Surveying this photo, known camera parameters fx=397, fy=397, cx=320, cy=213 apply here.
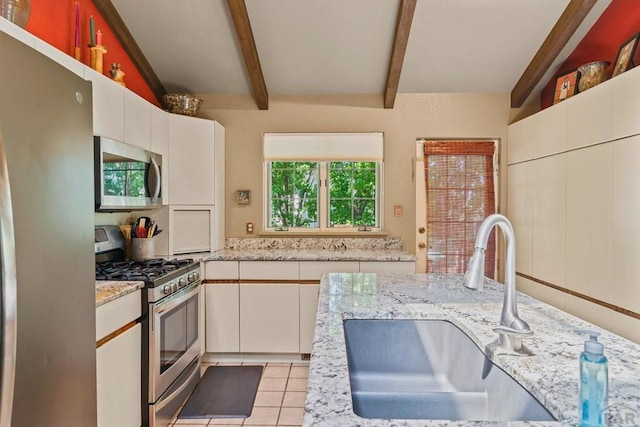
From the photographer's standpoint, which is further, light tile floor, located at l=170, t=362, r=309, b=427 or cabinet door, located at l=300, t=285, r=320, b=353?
cabinet door, located at l=300, t=285, r=320, b=353

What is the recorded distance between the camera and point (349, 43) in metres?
3.23

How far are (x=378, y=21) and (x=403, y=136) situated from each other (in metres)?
1.15

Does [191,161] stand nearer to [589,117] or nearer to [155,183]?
[155,183]

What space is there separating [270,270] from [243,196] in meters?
0.92

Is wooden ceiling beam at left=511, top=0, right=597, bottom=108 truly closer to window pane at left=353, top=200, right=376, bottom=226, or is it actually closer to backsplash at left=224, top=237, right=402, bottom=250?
window pane at left=353, top=200, right=376, bottom=226

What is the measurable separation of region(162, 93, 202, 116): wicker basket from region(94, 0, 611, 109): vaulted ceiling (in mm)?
233

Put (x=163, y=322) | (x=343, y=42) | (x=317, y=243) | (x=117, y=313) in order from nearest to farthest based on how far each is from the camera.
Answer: (x=117, y=313) → (x=163, y=322) → (x=343, y=42) → (x=317, y=243)

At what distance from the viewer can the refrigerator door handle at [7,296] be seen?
87 centimetres

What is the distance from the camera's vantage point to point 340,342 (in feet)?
3.64

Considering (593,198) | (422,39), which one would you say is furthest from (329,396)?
(422,39)

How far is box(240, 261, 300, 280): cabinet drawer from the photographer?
326 cm

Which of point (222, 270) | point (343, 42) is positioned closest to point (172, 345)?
point (222, 270)

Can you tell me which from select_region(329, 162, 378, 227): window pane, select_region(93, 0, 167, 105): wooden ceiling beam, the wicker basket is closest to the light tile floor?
select_region(329, 162, 378, 227): window pane

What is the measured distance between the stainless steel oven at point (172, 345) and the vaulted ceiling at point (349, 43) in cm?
185
